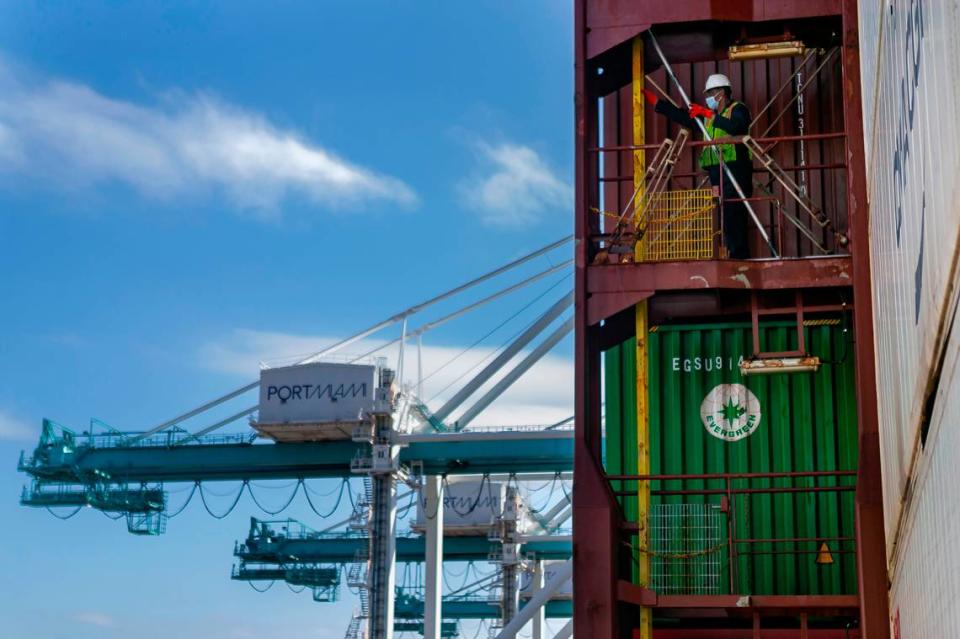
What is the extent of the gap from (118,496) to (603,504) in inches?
1530

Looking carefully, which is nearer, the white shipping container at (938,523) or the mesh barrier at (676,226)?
the white shipping container at (938,523)

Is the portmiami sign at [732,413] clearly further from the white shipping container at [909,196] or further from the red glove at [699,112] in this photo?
the white shipping container at [909,196]

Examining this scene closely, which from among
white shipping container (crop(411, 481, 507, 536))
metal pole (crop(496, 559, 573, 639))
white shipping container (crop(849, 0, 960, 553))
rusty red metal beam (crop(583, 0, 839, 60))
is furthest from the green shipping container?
white shipping container (crop(411, 481, 507, 536))

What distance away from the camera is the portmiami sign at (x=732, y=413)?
52.4 ft

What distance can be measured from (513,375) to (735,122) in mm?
29951

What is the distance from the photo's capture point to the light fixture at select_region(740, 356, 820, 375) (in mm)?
15117

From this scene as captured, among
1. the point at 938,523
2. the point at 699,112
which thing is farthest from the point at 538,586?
the point at 938,523

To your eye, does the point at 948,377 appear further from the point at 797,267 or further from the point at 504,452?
the point at 504,452

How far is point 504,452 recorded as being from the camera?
143 feet

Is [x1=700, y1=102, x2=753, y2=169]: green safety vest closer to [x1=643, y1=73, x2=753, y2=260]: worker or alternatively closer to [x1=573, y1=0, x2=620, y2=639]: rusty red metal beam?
[x1=643, y1=73, x2=753, y2=260]: worker

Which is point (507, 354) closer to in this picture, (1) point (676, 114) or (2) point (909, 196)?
(1) point (676, 114)

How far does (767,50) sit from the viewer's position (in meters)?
15.6

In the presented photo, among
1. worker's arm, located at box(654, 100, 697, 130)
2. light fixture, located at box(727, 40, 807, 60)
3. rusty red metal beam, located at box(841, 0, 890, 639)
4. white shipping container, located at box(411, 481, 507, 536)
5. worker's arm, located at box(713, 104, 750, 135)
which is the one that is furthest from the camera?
white shipping container, located at box(411, 481, 507, 536)

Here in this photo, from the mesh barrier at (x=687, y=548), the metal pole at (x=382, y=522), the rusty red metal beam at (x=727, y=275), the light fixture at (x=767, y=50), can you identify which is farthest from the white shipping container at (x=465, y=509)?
the rusty red metal beam at (x=727, y=275)
